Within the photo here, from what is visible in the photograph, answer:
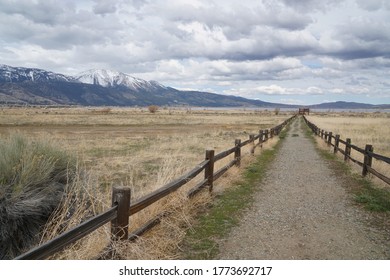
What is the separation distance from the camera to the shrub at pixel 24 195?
20.4 feet

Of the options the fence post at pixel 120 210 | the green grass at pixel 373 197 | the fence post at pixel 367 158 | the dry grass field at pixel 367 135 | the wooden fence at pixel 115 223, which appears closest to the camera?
the wooden fence at pixel 115 223

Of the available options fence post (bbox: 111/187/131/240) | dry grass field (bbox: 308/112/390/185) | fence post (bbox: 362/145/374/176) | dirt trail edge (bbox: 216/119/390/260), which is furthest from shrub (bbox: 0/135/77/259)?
fence post (bbox: 362/145/374/176)

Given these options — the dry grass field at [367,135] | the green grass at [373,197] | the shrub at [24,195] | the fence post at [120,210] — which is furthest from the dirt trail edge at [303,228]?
the shrub at [24,195]

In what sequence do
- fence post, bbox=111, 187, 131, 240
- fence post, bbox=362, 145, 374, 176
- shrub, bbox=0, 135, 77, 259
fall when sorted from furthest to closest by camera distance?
fence post, bbox=362, 145, 374, 176 → shrub, bbox=0, 135, 77, 259 → fence post, bbox=111, 187, 131, 240

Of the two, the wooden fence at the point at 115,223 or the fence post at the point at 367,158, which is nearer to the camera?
the wooden fence at the point at 115,223

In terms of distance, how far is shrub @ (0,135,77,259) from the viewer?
20.4 feet

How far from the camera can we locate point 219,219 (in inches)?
282

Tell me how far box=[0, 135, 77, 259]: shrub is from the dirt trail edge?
3420 mm

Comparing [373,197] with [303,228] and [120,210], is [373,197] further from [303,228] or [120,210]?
[120,210]

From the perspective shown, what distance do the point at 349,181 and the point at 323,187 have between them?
1465mm

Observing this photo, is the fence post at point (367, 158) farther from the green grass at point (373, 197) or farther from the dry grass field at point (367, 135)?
the green grass at point (373, 197)

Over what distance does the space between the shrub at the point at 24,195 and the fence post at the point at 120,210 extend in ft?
6.70

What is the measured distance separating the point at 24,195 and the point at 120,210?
2614 mm

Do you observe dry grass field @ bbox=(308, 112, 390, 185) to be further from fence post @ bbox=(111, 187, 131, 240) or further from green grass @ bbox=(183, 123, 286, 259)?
fence post @ bbox=(111, 187, 131, 240)
